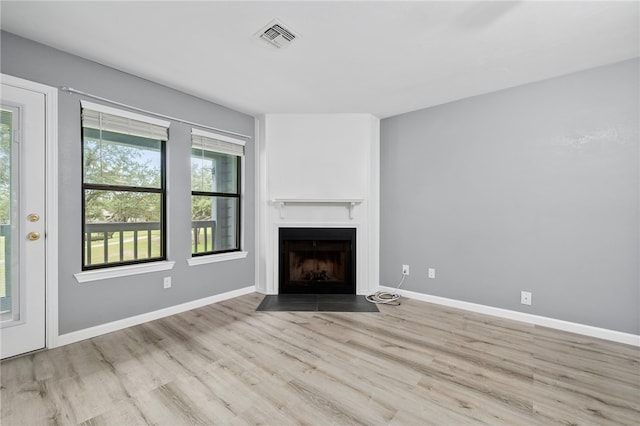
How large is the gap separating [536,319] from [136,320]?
3.99 metres

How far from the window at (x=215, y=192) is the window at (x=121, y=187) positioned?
375 millimetres

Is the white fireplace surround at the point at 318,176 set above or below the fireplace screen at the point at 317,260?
above

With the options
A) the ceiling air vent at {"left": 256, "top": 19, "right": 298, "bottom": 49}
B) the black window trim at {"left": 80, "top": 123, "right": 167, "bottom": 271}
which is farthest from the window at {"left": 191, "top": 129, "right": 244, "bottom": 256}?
the ceiling air vent at {"left": 256, "top": 19, "right": 298, "bottom": 49}

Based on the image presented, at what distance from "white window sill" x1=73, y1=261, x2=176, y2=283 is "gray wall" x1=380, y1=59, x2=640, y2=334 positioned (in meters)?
2.86

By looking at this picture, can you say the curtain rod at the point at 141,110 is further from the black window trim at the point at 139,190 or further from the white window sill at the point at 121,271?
the white window sill at the point at 121,271

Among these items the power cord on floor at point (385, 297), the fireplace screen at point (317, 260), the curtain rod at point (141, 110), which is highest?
the curtain rod at point (141, 110)

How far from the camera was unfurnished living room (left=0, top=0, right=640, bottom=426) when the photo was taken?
180cm

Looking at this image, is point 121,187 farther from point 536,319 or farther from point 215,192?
point 536,319

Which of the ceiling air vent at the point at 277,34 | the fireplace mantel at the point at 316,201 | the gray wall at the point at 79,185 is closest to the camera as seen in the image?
the ceiling air vent at the point at 277,34

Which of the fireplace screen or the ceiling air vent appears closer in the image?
the ceiling air vent

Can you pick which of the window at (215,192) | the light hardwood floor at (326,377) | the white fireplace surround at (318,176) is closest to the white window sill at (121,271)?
the window at (215,192)

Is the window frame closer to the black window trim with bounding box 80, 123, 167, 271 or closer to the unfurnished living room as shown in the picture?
the unfurnished living room

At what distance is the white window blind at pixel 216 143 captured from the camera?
3.24m

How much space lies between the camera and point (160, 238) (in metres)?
3.04
